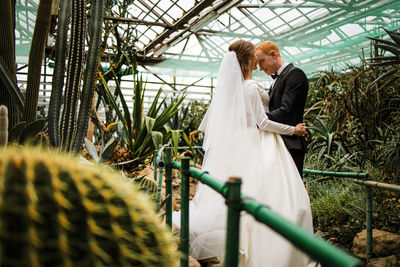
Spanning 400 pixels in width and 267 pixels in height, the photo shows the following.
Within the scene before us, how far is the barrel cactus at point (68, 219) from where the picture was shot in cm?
45

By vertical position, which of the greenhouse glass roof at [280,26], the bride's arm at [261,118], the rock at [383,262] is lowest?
the rock at [383,262]

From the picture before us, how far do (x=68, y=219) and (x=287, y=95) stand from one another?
210 centimetres

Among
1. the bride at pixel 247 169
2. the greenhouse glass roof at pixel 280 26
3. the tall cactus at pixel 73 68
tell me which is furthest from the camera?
the greenhouse glass roof at pixel 280 26

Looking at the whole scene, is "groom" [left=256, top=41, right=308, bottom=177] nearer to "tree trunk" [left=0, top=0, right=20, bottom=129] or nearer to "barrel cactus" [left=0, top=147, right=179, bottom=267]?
"tree trunk" [left=0, top=0, right=20, bottom=129]

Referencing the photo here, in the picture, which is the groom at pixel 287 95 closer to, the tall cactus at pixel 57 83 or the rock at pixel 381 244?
the rock at pixel 381 244

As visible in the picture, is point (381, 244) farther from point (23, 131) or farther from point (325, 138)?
point (23, 131)

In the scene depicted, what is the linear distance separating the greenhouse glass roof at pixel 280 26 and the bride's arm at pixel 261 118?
2.69m

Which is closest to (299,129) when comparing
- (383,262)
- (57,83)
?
(383,262)

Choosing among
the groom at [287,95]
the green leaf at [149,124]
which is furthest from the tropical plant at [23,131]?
the green leaf at [149,124]

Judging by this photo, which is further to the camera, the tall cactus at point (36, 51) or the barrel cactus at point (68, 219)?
the tall cactus at point (36, 51)

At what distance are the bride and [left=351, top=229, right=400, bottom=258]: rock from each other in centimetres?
87

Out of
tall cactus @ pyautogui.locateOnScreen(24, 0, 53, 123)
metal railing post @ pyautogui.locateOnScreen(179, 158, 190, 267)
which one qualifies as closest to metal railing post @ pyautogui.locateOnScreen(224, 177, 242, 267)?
metal railing post @ pyautogui.locateOnScreen(179, 158, 190, 267)

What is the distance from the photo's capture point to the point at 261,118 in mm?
2295

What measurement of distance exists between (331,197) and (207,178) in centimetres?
273
